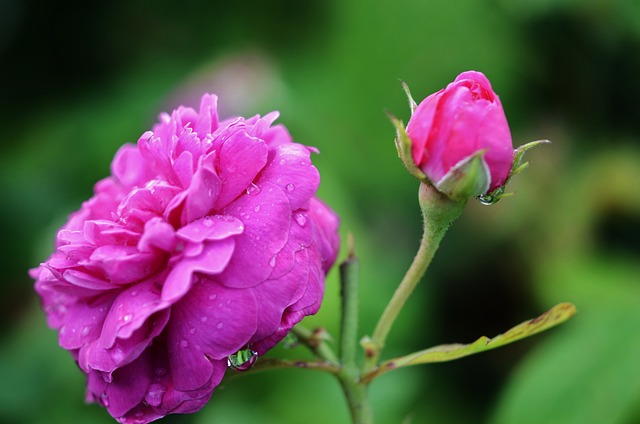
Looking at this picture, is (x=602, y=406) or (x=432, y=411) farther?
(x=432, y=411)

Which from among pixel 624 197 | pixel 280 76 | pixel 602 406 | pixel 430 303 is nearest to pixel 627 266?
pixel 624 197

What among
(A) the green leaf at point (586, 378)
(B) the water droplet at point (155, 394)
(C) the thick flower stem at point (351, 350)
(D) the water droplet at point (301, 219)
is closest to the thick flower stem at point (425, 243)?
(C) the thick flower stem at point (351, 350)

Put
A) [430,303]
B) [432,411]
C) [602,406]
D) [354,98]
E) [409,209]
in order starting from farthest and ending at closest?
1. [354,98]
2. [409,209]
3. [430,303]
4. [432,411]
5. [602,406]

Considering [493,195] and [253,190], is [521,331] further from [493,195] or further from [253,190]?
[253,190]

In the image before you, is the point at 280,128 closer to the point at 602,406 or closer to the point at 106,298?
the point at 106,298

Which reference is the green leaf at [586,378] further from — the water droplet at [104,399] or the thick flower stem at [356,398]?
the water droplet at [104,399]

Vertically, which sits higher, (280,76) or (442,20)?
(442,20)

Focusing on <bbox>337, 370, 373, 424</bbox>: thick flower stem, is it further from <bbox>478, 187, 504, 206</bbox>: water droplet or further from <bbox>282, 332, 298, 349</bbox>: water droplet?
<bbox>478, 187, 504, 206</bbox>: water droplet
